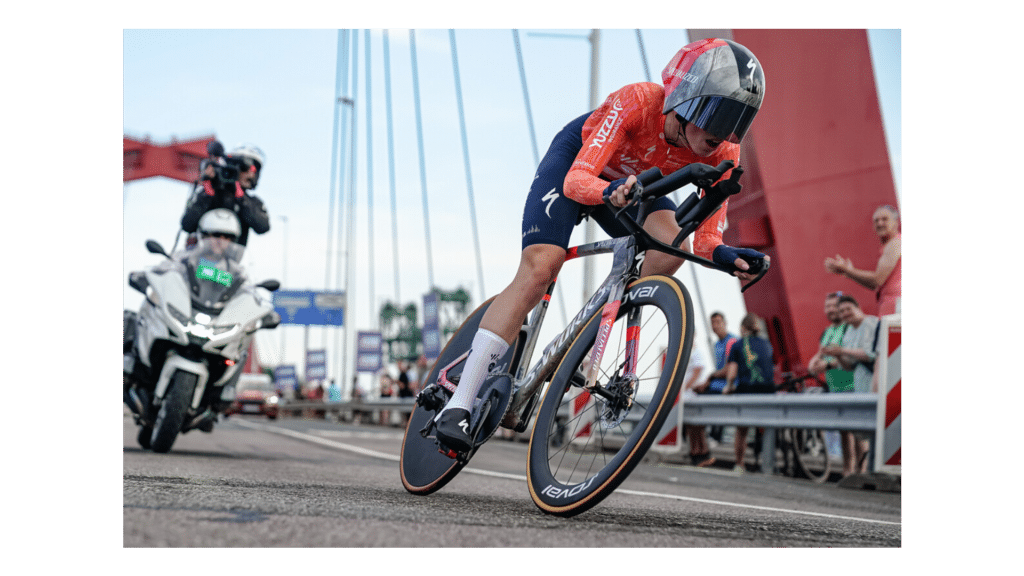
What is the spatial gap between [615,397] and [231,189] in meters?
3.76

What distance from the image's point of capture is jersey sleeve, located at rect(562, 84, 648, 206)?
3.00 m

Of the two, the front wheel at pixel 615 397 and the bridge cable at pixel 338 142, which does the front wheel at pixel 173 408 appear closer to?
the bridge cable at pixel 338 142

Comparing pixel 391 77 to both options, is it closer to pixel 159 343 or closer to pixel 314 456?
pixel 159 343

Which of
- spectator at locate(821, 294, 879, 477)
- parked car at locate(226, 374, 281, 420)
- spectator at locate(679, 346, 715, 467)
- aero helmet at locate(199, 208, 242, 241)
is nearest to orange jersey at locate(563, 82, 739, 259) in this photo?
aero helmet at locate(199, 208, 242, 241)

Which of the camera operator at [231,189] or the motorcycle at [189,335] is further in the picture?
the camera operator at [231,189]

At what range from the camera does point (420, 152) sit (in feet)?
17.5

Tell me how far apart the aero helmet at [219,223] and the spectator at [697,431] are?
4549mm

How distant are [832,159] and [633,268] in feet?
16.0

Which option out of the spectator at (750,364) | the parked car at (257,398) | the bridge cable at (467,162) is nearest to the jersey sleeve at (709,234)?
the bridge cable at (467,162)

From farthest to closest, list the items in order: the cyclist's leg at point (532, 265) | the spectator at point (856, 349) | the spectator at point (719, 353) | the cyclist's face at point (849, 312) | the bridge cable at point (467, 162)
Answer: the spectator at point (719, 353)
the cyclist's face at point (849, 312)
the spectator at point (856, 349)
the bridge cable at point (467, 162)
the cyclist's leg at point (532, 265)

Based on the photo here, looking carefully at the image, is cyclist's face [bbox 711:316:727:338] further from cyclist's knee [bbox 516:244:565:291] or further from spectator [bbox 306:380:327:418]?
spectator [bbox 306:380:327:418]

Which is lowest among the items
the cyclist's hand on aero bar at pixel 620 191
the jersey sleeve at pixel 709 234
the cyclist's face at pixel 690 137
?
the jersey sleeve at pixel 709 234

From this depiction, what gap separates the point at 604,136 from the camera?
308 centimetres

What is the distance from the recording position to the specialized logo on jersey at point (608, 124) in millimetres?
3072
